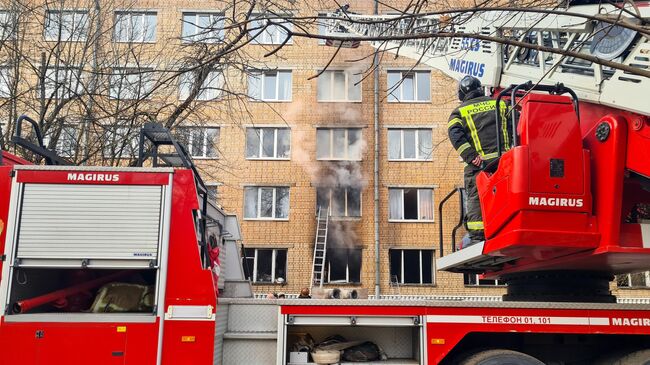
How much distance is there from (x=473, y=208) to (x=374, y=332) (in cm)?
165

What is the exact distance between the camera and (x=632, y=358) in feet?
15.6

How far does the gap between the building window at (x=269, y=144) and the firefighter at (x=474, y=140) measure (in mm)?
16844

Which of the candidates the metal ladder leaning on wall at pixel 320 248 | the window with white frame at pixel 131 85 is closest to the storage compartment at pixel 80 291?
the window with white frame at pixel 131 85

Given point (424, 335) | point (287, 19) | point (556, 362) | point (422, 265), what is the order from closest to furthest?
point (287, 19), point (424, 335), point (556, 362), point (422, 265)

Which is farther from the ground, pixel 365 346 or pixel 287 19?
pixel 287 19

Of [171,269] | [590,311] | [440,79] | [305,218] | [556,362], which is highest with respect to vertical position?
[440,79]

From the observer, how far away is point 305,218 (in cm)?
2138

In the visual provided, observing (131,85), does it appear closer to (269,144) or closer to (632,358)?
(632,358)

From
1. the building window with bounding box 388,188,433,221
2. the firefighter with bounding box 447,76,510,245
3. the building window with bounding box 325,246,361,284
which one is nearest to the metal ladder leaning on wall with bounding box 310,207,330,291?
the building window with bounding box 325,246,361,284

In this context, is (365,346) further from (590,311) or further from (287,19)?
(287,19)

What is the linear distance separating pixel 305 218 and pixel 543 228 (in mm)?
17230

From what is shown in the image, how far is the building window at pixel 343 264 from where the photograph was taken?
68.9 ft

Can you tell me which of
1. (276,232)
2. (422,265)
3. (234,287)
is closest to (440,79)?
(422,265)

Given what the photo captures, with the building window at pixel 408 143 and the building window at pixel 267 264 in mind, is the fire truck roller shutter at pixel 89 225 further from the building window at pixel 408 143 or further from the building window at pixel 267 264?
the building window at pixel 408 143
